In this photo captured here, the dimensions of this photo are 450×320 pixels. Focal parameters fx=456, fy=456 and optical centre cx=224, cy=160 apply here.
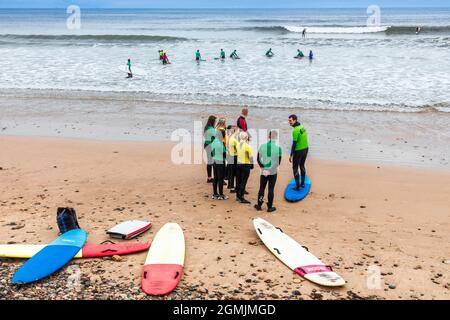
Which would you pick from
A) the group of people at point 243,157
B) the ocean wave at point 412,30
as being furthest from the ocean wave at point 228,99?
the ocean wave at point 412,30

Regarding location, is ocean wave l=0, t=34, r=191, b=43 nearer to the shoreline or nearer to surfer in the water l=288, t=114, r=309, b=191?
the shoreline

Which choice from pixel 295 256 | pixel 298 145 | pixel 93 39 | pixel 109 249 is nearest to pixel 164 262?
pixel 109 249

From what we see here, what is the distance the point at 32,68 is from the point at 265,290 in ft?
89.4

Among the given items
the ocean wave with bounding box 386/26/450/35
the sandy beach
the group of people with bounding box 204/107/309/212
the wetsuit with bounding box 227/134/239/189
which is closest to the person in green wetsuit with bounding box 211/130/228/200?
the group of people with bounding box 204/107/309/212

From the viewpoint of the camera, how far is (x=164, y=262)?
6.16 meters

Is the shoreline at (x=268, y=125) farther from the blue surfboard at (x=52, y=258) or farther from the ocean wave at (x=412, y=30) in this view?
the ocean wave at (x=412, y=30)

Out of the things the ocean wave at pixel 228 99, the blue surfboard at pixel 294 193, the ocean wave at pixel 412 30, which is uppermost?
the ocean wave at pixel 412 30

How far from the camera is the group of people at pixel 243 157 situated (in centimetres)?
823

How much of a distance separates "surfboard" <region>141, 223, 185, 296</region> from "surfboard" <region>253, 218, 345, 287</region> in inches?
51.3

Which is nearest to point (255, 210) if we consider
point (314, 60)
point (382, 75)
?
point (382, 75)

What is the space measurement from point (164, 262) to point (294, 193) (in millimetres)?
3783

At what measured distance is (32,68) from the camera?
Result: 28609mm

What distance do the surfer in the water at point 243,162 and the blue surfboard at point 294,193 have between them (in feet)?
2.81

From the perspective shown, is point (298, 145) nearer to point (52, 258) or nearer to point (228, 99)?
point (52, 258)
